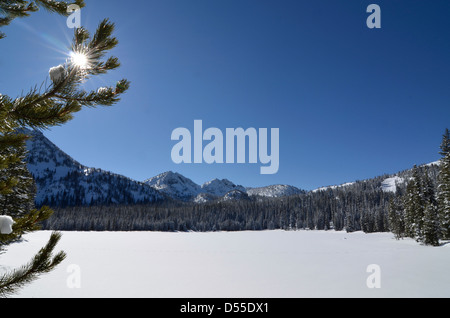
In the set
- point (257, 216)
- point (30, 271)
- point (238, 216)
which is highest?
point (30, 271)

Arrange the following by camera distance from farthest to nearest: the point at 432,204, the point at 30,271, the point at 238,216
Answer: the point at 238,216, the point at 432,204, the point at 30,271

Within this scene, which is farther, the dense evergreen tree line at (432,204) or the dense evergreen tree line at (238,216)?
A: the dense evergreen tree line at (238,216)

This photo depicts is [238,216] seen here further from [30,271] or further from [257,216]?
[30,271]

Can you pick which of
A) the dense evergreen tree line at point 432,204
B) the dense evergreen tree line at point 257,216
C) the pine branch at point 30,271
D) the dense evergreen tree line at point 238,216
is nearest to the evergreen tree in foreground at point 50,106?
the pine branch at point 30,271

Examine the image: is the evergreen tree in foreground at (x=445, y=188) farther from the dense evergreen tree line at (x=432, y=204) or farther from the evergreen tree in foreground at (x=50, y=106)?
the evergreen tree in foreground at (x=50, y=106)

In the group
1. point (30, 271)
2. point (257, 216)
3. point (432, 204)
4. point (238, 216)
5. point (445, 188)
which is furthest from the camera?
point (257, 216)

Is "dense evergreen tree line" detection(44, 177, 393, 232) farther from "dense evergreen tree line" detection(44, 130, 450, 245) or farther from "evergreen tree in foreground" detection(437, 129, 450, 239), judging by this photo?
"evergreen tree in foreground" detection(437, 129, 450, 239)

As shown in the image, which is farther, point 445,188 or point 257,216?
point 257,216

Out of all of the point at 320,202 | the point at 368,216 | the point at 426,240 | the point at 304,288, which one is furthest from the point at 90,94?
the point at 320,202

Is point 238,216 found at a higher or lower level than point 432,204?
lower

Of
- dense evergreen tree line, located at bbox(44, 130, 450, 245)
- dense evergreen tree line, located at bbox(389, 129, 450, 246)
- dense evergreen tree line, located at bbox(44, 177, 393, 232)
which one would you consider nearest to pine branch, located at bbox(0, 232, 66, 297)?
dense evergreen tree line, located at bbox(389, 129, 450, 246)

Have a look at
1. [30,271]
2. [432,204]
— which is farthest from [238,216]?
[30,271]

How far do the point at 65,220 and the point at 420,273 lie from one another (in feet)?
374

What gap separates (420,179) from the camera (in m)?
35.4
